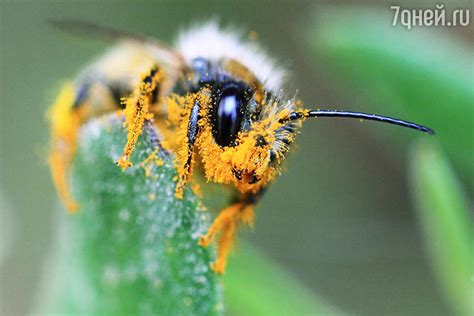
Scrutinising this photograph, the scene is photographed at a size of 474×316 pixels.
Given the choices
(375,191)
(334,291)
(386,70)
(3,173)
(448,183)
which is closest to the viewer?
(448,183)

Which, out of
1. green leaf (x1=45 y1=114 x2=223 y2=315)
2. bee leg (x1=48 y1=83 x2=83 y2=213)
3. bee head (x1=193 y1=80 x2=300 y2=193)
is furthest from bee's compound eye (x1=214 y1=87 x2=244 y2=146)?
bee leg (x1=48 y1=83 x2=83 y2=213)

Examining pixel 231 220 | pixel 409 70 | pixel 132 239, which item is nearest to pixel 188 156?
pixel 231 220

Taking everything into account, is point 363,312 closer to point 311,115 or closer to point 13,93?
point 311,115

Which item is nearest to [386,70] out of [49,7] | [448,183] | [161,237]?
[448,183]

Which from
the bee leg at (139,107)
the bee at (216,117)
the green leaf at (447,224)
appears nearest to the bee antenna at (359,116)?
the bee at (216,117)

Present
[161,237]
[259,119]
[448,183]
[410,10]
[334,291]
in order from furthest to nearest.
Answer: [334,291]
[410,10]
[448,183]
[161,237]
[259,119]

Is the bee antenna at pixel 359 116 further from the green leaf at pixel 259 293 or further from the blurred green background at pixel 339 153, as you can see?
the green leaf at pixel 259 293

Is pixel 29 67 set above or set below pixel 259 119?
above
